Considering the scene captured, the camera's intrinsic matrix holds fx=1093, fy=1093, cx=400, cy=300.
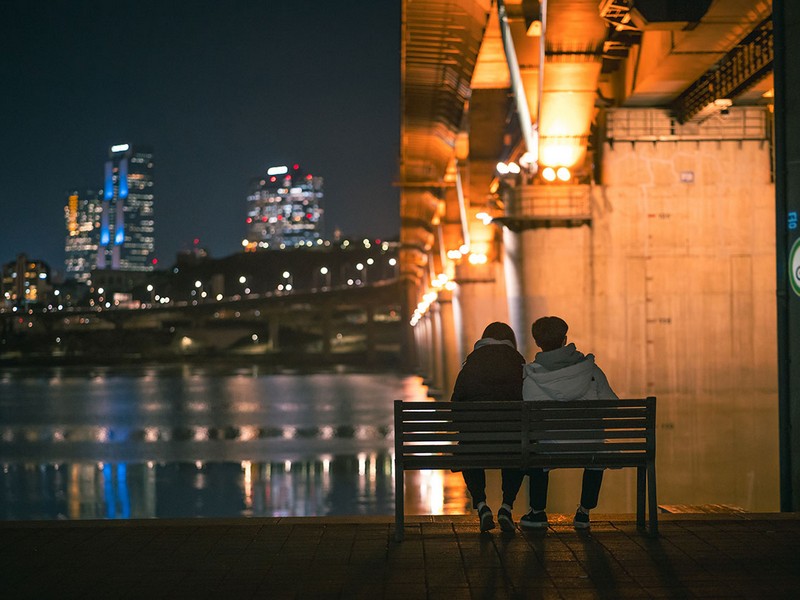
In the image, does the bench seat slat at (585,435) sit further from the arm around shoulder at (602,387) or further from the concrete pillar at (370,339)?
the concrete pillar at (370,339)

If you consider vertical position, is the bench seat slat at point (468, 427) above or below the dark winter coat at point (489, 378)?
below

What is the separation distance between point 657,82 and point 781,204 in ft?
49.3

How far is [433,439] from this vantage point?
8.25 metres

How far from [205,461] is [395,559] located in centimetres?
2223

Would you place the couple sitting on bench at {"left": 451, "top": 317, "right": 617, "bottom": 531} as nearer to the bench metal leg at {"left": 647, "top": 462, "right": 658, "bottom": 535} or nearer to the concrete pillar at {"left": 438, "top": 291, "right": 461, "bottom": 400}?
the bench metal leg at {"left": 647, "top": 462, "right": 658, "bottom": 535}

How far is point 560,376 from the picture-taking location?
28.0 feet

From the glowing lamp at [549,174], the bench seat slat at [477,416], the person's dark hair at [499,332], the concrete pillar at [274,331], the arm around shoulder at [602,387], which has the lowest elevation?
the concrete pillar at [274,331]

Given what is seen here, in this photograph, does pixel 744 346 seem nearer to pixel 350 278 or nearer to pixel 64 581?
pixel 64 581

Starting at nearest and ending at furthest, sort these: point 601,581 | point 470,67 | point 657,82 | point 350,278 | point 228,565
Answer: point 601,581
point 228,565
point 657,82
point 470,67
point 350,278

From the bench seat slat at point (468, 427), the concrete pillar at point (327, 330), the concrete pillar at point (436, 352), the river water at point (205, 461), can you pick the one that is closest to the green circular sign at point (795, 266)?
the bench seat slat at point (468, 427)

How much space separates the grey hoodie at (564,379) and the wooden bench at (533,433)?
276 millimetres

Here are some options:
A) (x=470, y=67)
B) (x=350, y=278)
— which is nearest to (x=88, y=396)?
(x=470, y=67)

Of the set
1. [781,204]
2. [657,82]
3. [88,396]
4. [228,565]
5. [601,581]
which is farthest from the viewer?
[88,396]

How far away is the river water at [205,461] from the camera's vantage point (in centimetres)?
2206
